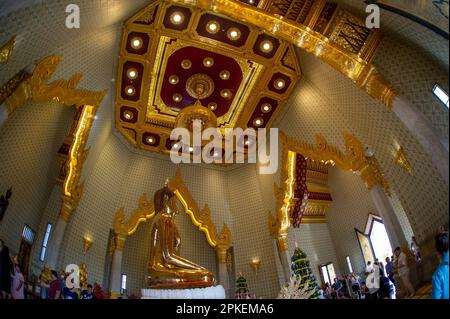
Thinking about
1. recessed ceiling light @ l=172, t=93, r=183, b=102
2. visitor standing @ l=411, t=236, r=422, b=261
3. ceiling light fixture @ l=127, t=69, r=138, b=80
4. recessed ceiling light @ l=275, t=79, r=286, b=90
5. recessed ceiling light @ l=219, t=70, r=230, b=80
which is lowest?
visitor standing @ l=411, t=236, r=422, b=261

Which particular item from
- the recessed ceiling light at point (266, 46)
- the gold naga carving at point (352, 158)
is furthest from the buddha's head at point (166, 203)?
the recessed ceiling light at point (266, 46)

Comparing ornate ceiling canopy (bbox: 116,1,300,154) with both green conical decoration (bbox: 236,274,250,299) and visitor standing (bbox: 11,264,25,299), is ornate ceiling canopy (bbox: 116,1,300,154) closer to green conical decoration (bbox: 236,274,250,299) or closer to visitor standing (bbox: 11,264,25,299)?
green conical decoration (bbox: 236,274,250,299)

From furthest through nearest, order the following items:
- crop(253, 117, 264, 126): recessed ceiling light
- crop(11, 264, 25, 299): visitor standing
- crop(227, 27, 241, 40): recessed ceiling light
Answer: crop(253, 117, 264, 126): recessed ceiling light → crop(227, 27, 241, 40): recessed ceiling light → crop(11, 264, 25, 299): visitor standing

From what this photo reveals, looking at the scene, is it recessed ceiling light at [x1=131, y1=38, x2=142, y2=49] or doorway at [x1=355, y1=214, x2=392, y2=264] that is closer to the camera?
recessed ceiling light at [x1=131, y1=38, x2=142, y2=49]

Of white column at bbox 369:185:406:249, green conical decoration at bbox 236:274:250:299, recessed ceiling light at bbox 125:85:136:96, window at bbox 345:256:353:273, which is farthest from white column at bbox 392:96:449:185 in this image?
recessed ceiling light at bbox 125:85:136:96

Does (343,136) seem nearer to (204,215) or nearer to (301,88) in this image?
(301,88)

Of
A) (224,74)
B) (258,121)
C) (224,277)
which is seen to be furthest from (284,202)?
(224,74)

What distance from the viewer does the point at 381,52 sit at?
7.77 meters

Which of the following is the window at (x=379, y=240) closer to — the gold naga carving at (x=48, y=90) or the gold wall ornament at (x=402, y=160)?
the gold wall ornament at (x=402, y=160)

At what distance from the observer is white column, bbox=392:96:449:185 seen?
5.35m

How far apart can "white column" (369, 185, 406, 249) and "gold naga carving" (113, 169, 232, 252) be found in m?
5.80

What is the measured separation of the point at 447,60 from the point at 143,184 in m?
10.3

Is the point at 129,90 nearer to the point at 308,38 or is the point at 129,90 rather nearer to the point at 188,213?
the point at 188,213

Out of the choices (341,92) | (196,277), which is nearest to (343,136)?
(341,92)
